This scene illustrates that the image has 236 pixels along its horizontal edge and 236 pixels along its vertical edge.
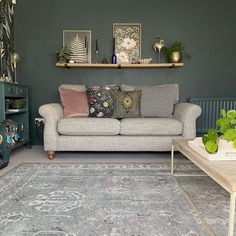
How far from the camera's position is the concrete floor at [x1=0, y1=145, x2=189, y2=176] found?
2656 millimetres

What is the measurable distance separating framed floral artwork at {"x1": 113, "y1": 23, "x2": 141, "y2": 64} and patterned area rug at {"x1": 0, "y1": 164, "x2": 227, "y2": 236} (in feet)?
6.15

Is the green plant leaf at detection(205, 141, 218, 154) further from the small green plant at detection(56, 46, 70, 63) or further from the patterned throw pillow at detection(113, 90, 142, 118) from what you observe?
the small green plant at detection(56, 46, 70, 63)

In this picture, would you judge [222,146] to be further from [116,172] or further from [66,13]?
[66,13]

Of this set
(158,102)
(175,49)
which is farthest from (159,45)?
(158,102)

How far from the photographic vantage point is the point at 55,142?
269cm

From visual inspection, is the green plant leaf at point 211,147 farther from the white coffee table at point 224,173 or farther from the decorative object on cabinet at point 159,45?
the decorative object on cabinet at point 159,45

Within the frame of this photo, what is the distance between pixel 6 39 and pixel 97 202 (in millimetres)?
2788

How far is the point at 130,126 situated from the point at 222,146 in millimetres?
1324

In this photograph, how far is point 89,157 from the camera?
9.35ft

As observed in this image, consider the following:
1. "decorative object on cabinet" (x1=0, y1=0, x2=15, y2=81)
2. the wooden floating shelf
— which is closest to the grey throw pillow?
the wooden floating shelf

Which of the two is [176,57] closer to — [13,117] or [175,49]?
[175,49]

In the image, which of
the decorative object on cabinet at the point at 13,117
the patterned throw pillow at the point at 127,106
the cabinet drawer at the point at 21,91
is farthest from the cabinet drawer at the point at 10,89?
the patterned throw pillow at the point at 127,106

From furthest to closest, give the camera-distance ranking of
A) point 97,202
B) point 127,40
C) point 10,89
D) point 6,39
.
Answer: point 127,40
point 6,39
point 10,89
point 97,202

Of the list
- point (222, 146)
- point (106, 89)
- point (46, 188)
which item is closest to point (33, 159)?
point (46, 188)
